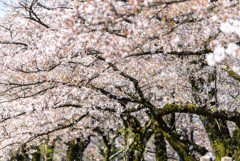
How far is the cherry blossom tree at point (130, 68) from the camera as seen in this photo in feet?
20.2

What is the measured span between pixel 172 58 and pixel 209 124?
3047 mm

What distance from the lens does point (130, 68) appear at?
11.4m

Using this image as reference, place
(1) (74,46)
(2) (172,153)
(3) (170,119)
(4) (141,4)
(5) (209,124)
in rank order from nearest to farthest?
(4) (141,4), (1) (74,46), (5) (209,124), (3) (170,119), (2) (172,153)

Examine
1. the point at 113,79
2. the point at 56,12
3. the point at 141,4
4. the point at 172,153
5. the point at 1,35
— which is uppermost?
the point at 1,35

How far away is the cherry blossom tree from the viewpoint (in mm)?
6172

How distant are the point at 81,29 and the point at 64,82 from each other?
3.43 meters

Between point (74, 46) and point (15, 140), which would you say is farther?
point (15, 140)

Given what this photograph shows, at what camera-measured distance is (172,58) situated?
10570 mm

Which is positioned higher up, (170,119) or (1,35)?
(1,35)

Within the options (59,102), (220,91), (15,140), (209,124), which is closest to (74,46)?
(59,102)

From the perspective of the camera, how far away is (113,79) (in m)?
10.7

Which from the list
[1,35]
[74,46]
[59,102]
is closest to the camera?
[74,46]

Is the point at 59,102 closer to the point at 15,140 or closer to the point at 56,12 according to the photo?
the point at 56,12

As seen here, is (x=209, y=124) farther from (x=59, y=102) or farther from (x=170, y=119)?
(x=59, y=102)
